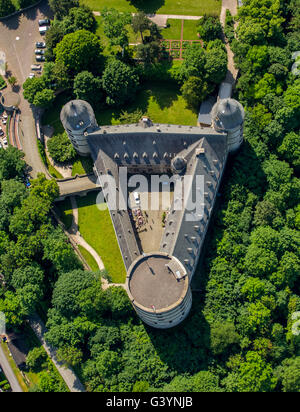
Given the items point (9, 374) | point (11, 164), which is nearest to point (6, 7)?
point (11, 164)

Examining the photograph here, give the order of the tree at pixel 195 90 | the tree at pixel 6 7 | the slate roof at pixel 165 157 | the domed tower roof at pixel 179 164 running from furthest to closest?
1. the tree at pixel 6 7
2. the tree at pixel 195 90
3. the domed tower roof at pixel 179 164
4. the slate roof at pixel 165 157

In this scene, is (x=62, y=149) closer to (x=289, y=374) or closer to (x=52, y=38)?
(x=52, y=38)

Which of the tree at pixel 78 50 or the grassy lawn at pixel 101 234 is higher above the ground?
the tree at pixel 78 50

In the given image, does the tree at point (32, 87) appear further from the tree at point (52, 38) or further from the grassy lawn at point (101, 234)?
the grassy lawn at point (101, 234)

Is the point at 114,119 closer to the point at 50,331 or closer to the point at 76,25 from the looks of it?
the point at 76,25

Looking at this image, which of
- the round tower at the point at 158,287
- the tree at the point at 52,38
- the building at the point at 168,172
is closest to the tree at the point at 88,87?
the tree at the point at 52,38
